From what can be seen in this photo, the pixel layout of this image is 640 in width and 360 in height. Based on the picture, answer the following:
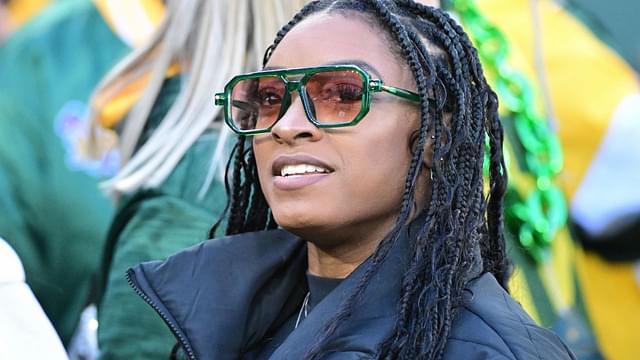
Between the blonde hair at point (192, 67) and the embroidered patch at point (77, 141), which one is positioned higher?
the blonde hair at point (192, 67)

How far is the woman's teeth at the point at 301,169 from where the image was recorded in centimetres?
179

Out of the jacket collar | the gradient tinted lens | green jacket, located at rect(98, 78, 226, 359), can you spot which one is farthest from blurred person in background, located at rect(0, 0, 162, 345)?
the gradient tinted lens

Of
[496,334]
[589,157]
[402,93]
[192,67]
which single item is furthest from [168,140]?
[589,157]

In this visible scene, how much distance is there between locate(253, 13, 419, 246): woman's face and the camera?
1783 millimetres

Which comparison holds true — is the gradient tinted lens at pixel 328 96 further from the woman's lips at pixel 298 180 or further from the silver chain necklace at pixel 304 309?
the silver chain necklace at pixel 304 309

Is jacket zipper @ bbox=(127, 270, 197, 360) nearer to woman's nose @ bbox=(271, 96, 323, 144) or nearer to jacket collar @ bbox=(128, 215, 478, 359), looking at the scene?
jacket collar @ bbox=(128, 215, 478, 359)

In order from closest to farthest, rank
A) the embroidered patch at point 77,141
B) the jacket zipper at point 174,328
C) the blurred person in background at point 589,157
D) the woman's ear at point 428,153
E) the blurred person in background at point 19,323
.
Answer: the blurred person in background at point 19,323 < the woman's ear at point 428,153 < the jacket zipper at point 174,328 < the blurred person in background at point 589,157 < the embroidered patch at point 77,141

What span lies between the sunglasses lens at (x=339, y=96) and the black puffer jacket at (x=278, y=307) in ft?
0.64

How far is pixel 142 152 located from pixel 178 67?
8.9 inches

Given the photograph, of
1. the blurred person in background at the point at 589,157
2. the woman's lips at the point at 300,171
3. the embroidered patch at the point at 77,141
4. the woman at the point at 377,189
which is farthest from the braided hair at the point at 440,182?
the embroidered patch at the point at 77,141

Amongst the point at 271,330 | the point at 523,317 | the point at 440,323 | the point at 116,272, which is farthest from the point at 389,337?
the point at 116,272

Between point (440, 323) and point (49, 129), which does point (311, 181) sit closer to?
point (440, 323)

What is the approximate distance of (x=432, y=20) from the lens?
6.37 ft

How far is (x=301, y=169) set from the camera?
1803 millimetres
